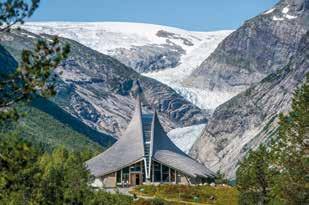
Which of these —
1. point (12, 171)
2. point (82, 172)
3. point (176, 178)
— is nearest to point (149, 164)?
point (176, 178)

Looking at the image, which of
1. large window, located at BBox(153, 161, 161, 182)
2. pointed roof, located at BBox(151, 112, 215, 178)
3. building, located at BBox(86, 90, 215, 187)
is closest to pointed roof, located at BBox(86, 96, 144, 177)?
building, located at BBox(86, 90, 215, 187)

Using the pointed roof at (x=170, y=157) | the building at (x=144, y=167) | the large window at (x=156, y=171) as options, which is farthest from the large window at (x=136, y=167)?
the pointed roof at (x=170, y=157)

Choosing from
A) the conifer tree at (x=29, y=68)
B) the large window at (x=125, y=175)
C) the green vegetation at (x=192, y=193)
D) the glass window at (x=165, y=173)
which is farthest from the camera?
the glass window at (x=165, y=173)

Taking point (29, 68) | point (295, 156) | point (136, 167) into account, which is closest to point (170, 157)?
point (136, 167)

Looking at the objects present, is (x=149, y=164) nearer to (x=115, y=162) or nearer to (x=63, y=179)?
(x=115, y=162)

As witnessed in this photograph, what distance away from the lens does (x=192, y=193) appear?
100 meters

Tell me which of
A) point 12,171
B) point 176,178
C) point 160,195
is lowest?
point 12,171

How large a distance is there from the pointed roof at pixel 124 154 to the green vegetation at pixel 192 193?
1627 centimetres

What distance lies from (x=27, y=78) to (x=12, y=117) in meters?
1.09

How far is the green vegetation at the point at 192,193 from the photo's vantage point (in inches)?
3809

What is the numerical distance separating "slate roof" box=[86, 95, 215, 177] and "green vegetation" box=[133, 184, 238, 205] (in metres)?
16.4

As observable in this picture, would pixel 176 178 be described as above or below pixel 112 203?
above

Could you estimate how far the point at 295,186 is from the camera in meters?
43.0

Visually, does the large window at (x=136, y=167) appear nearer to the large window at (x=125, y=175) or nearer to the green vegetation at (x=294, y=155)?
the large window at (x=125, y=175)
